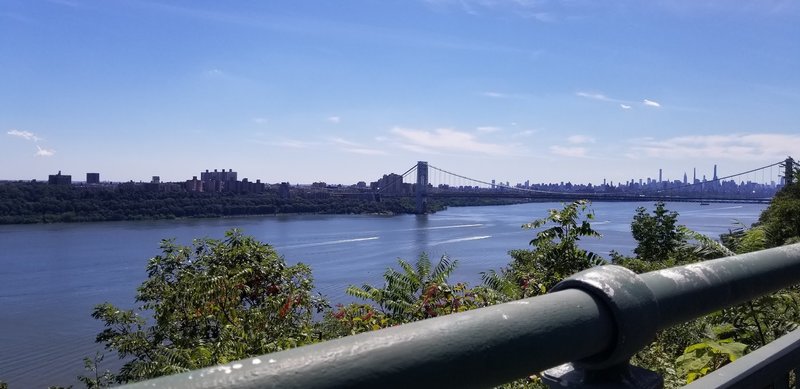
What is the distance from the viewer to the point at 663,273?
833mm

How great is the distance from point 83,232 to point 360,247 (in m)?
24.9

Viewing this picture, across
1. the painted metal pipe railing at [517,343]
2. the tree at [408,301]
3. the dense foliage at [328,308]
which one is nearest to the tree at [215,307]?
the dense foliage at [328,308]

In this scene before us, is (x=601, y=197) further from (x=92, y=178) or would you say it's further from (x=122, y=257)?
(x=92, y=178)

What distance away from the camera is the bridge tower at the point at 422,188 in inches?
2603

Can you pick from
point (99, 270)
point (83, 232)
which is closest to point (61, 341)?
point (99, 270)

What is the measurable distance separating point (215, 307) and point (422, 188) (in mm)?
62677

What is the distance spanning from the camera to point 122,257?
35.3 metres

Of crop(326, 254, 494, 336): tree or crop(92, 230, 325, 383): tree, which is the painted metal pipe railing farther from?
crop(92, 230, 325, 383): tree

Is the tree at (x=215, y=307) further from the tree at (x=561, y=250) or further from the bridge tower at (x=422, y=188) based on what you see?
the bridge tower at (x=422, y=188)

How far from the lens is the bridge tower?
217 feet

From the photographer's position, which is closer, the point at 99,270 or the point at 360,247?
the point at 99,270

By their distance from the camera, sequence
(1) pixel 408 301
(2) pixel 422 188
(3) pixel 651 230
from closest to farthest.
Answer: (1) pixel 408 301
(3) pixel 651 230
(2) pixel 422 188

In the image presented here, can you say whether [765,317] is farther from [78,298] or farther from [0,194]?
[0,194]

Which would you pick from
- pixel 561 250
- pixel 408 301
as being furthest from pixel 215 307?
pixel 561 250
